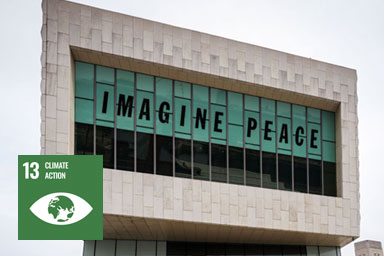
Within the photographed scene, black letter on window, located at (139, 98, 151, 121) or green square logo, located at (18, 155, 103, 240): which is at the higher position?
black letter on window, located at (139, 98, 151, 121)

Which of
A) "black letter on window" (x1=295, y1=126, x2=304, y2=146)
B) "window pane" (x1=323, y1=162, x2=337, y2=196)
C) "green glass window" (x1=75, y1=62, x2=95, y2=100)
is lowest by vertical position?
"window pane" (x1=323, y1=162, x2=337, y2=196)

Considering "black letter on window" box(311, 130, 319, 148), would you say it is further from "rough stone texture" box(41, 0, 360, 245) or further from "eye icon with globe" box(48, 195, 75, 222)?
"eye icon with globe" box(48, 195, 75, 222)

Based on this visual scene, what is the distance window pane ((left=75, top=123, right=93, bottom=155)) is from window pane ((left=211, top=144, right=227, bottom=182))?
244 inches

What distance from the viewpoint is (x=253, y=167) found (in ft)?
111

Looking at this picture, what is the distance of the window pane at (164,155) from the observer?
103 ft

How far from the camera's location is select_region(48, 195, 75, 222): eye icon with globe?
84.5ft

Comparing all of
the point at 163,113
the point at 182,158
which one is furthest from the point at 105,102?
the point at 182,158

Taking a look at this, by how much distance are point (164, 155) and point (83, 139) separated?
396cm

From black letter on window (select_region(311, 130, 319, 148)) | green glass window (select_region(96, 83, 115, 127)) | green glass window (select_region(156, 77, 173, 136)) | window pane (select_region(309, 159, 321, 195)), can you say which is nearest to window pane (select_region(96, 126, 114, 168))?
green glass window (select_region(96, 83, 115, 127))

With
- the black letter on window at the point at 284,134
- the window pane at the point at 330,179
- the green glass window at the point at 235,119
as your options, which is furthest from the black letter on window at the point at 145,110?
the window pane at the point at 330,179

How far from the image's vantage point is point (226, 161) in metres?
33.0

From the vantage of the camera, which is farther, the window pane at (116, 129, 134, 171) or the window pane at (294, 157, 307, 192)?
the window pane at (294, 157, 307, 192)

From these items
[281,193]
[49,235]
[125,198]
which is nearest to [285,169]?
[281,193]

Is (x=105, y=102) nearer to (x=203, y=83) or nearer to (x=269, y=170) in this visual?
(x=203, y=83)
